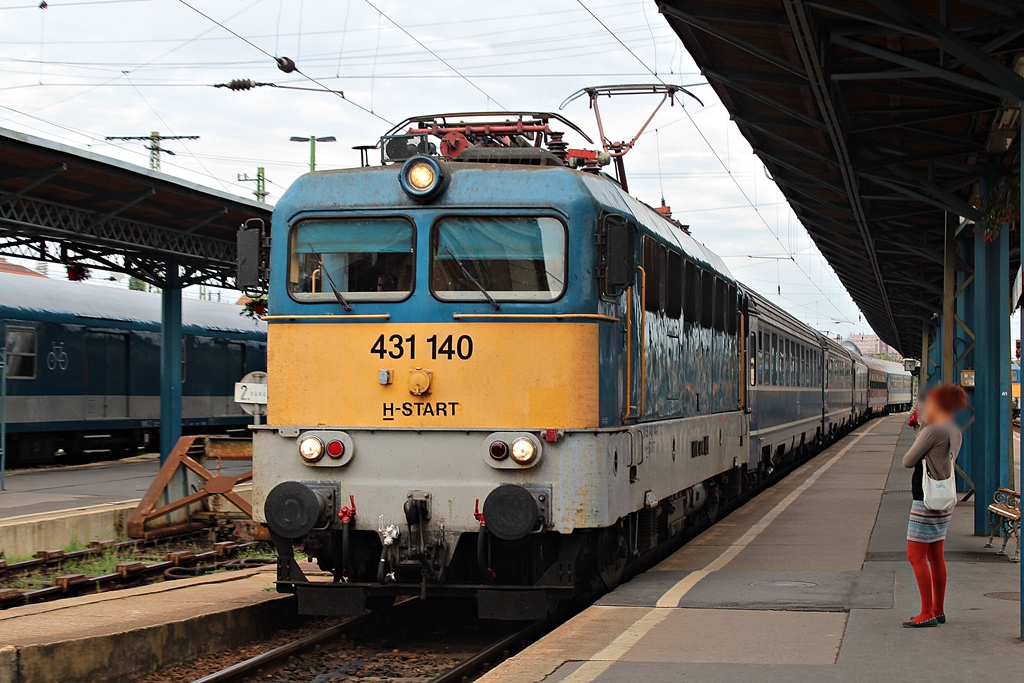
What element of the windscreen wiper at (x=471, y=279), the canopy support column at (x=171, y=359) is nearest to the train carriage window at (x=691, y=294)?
the windscreen wiper at (x=471, y=279)

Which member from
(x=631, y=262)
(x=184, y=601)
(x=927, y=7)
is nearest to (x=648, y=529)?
(x=631, y=262)

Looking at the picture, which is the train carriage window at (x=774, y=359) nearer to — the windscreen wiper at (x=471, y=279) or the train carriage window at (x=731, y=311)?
the train carriage window at (x=731, y=311)

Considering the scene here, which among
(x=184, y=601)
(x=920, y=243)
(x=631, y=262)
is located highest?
(x=920, y=243)

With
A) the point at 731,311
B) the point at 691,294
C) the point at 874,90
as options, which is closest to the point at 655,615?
the point at 691,294

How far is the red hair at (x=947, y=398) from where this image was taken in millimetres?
7504

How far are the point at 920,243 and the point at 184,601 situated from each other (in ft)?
44.3

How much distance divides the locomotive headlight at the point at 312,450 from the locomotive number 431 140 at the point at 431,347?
2.39 ft

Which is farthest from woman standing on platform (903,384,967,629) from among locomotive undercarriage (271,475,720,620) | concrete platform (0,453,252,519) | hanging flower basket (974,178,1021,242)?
concrete platform (0,453,252,519)

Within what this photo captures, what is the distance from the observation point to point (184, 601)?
941 centimetres

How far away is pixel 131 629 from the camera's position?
802 centimetres

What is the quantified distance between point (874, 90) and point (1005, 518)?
393cm

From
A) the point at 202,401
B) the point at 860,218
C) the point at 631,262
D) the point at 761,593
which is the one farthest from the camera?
the point at 202,401

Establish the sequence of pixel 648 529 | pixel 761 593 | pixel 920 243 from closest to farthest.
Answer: pixel 761 593, pixel 648 529, pixel 920 243

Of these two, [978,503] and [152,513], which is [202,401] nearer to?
[152,513]
